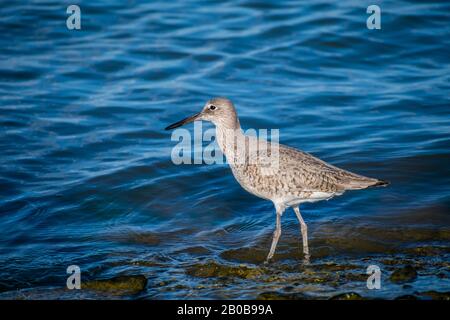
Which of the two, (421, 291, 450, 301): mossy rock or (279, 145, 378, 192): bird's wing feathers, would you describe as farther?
(279, 145, 378, 192): bird's wing feathers

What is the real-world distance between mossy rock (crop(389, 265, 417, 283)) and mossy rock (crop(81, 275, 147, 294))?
248 cm

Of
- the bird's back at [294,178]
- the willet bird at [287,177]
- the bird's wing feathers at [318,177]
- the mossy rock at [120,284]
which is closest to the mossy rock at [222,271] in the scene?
the willet bird at [287,177]

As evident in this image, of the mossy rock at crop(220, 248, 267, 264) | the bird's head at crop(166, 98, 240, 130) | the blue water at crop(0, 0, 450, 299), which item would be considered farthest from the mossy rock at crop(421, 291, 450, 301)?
the bird's head at crop(166, 98, 240, 130)

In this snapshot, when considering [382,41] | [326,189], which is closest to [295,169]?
[326,189]

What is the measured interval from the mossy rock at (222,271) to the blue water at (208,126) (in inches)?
4.9

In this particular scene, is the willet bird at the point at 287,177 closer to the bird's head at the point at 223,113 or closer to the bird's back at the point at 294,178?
the bird's back at the point at 294,178

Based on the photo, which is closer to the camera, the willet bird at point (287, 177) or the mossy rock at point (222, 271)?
the mossy rock at point (222, 271)

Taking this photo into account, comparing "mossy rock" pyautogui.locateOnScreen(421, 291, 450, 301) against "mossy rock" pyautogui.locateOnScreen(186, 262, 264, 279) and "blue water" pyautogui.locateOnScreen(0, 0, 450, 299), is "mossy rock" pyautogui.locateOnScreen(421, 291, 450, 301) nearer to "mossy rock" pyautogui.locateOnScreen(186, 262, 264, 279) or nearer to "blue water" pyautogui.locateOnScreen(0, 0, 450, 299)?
"blue water" pyautogui.locateOnScreen(0, 0, 450, 299)

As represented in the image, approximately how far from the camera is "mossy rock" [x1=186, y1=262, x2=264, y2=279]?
7387 mm

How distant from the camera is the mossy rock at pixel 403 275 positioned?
22.2 ft

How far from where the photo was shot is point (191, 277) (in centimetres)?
734

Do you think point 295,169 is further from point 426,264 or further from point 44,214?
point 44,214

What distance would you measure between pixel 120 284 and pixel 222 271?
1.13 m

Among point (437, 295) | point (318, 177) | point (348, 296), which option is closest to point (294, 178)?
point (318, 177)
